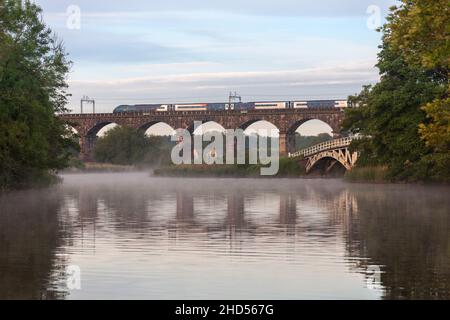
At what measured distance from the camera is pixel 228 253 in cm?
2377

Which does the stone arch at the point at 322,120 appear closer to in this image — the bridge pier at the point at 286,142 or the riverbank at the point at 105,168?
the bridge pier at the point at 286,142

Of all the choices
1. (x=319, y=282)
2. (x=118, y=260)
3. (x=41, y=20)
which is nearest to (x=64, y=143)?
(x=41, y=20)

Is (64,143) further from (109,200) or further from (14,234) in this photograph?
(14,234)

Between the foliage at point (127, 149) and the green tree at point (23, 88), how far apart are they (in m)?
102

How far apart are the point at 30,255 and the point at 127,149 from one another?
147 meters

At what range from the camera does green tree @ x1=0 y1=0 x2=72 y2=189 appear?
52.8 m

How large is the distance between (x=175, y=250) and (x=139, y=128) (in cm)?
14851

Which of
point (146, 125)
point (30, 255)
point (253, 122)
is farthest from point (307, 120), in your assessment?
point (30, 255)

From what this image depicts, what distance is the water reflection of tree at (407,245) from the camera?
58.9 ft

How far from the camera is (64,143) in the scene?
73.7m

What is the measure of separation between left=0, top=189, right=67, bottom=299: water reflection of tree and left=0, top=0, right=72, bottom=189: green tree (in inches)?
492

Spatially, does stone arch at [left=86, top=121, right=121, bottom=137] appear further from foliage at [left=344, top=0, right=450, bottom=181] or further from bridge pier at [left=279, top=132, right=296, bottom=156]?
foliage at [left=344, top=0, right=450, bottom=181]

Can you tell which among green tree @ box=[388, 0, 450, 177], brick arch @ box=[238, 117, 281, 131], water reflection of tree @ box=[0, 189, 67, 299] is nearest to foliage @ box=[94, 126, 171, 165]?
brick arch @ box=[238, 117, 281, 131]

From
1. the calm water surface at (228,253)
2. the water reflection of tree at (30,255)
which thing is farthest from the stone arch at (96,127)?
the water reflection of tree at (30,255)
